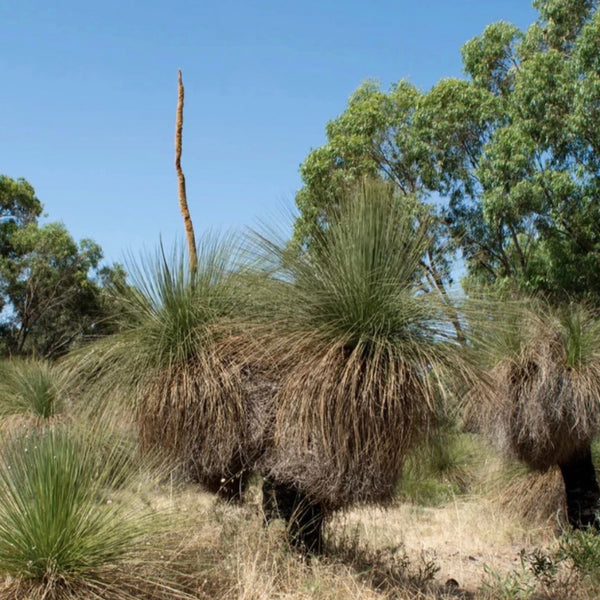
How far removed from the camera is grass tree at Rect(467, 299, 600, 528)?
7.96 m

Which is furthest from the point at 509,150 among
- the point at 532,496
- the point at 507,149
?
the point at 532,496

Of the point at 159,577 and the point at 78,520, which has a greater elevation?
the point at 78,520

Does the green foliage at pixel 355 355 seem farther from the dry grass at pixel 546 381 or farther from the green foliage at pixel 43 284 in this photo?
the green foliage at pixel 43 284

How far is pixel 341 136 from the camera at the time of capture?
17.8m

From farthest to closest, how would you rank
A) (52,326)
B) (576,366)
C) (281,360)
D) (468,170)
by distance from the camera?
1. (52,326)
2. (468,170)
3. (576,366)
4. (281,360)

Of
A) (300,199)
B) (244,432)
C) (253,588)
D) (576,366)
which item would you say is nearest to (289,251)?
(244,432)

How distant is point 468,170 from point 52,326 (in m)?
14.5

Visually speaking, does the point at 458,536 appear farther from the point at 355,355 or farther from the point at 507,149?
the point at 507,149

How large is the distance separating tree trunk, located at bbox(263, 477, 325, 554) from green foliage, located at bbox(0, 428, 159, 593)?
127 centimetres

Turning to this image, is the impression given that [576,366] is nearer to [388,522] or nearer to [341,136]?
[388,522]

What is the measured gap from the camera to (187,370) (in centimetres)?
540

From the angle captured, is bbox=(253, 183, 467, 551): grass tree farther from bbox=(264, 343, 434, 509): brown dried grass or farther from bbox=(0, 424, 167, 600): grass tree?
bbox=(0, 424, 167, 600): grass tree

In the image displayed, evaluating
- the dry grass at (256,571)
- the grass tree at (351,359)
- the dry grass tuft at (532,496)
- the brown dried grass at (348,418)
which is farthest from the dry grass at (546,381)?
the brown dried grass at (348,418)

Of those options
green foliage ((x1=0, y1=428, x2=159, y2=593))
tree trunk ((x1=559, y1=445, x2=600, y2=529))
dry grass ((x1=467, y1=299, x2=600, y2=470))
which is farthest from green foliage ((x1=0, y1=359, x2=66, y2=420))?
tree trunk ((x1=559, y1=445, x2=600, y2=529))
